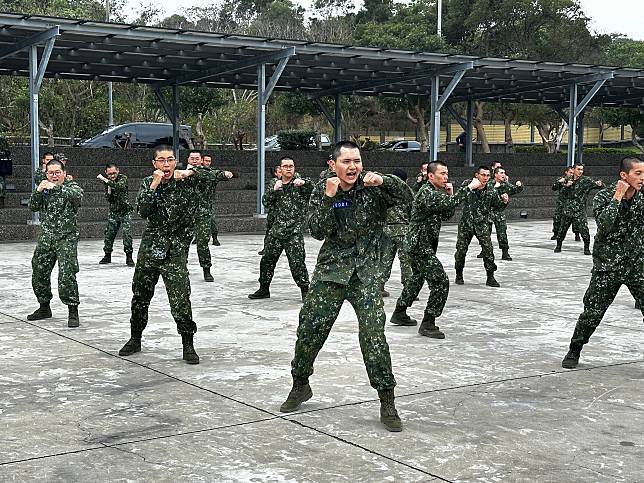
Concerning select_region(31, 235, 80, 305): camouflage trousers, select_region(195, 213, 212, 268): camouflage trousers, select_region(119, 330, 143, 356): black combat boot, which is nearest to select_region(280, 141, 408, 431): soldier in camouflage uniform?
select_region(119, 330, 143, 356): black combat boot

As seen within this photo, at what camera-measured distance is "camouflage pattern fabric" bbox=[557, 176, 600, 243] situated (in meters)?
16.3

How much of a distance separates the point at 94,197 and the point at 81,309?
11.2 meters

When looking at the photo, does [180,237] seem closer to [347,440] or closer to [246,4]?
[347,440]

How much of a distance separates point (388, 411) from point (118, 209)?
9013 millimetres

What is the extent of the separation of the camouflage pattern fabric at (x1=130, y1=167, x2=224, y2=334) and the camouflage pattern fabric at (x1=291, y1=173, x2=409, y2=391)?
67.7 inches

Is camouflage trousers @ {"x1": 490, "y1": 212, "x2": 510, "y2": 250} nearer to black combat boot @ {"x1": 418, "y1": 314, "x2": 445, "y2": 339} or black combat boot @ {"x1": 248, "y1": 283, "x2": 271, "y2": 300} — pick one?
black combat boot @ {"x1": 248, "y1": 283, "x2": 271, "y2": 300}

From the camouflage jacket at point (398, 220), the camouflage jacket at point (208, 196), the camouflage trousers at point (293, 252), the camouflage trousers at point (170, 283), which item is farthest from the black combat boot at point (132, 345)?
the camouflage jacket at point (398, 220)

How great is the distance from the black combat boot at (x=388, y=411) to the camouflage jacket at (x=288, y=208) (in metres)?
4.74

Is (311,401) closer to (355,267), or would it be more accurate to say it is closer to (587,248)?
(355,267)

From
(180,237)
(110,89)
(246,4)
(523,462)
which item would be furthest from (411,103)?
(246,4)

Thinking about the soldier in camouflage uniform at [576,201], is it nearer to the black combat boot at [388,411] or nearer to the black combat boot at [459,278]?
the black combat boot at [459,278]

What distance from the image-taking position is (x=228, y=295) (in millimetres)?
11133

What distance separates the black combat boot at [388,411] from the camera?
5562 mm

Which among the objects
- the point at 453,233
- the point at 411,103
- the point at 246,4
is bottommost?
the point at 453,233
